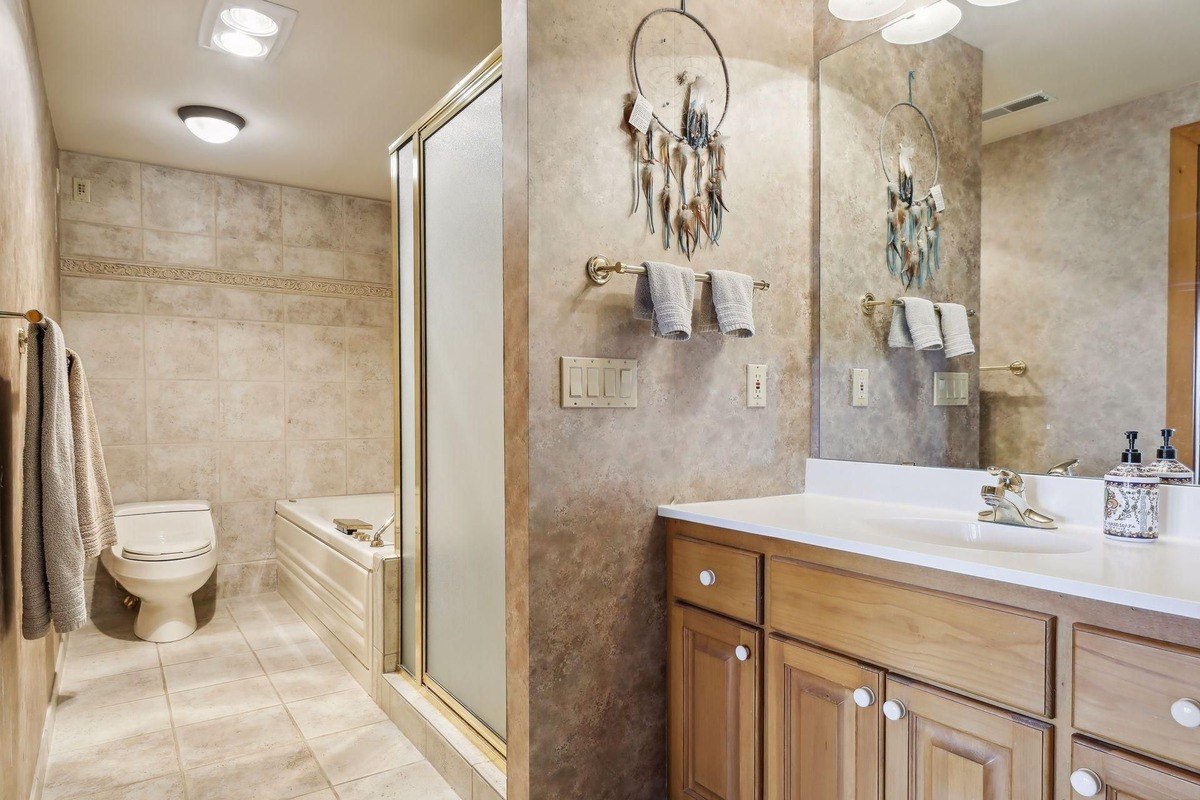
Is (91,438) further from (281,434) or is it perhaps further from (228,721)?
(281,434)

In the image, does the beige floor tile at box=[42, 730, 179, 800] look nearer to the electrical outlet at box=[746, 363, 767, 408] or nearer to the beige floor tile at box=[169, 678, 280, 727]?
the beige floor tile at box=[169, 678, 280, 727]

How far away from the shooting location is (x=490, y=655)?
2018mm

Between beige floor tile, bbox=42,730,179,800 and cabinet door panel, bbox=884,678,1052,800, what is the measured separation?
2.10m

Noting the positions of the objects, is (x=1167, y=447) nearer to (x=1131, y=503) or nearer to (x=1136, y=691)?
(x=1131, y=503)

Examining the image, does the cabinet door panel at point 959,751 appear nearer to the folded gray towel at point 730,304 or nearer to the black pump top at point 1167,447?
the black pump top at point 1167,447

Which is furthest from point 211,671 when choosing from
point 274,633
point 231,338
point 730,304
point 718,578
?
point 730,304

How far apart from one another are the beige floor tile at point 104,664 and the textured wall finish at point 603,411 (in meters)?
2.22

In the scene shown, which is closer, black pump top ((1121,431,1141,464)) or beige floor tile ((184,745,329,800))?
black pump top ((1121,431,1141,464))

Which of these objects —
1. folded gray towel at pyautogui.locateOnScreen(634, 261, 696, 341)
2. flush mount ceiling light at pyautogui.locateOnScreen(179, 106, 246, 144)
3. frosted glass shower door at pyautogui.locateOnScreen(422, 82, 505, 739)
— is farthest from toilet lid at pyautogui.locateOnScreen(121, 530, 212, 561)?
folded gray towel at pyautogui.locateOnScreen(634, 261, 696, 341)

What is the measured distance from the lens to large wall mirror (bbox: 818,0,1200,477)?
143 centimetres

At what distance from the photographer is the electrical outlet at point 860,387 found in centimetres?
196

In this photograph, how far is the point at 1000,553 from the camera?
47.5 inches

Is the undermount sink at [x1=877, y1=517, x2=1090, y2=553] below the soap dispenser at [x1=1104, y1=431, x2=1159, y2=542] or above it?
below

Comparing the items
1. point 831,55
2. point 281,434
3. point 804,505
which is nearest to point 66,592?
point 804,505
